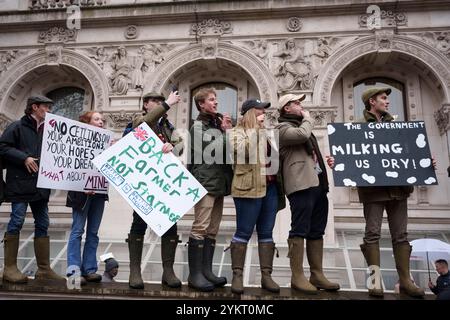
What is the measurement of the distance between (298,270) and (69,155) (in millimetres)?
3644

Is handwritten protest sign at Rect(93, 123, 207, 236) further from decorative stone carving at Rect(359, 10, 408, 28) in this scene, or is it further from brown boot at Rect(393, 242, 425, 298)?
decorative stone carving at Rect(359, 10, 408, 28)

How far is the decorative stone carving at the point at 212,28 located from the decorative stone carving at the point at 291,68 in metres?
1.81

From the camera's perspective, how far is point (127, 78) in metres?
12.5

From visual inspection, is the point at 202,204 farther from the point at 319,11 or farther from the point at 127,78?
the point at 319,11

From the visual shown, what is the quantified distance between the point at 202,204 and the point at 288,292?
1519 millimetres

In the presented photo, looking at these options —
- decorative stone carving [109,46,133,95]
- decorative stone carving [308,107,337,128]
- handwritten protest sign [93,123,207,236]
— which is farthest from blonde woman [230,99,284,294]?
decorative stone carving [109,46,133,95]

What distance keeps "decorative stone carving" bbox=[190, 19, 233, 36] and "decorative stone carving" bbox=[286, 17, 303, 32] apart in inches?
72.1

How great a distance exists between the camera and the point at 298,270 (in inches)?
195

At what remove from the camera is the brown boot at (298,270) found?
190 inches

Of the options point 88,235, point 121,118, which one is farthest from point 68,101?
point 88,235

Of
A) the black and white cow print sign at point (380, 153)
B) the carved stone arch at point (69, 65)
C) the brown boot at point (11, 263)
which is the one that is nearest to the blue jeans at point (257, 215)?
the black and white cow print sign at point (380, 153)

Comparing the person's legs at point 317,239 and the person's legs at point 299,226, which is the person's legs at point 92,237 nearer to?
the person's legs at point 299,226

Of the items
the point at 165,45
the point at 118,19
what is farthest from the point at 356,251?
the point at 118,19
